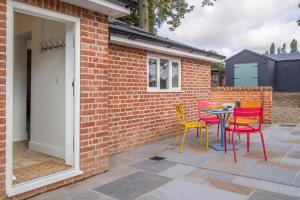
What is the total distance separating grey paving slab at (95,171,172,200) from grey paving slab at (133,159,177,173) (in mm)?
267

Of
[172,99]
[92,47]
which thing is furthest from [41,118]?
[172,99]

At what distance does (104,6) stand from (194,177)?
2995mm

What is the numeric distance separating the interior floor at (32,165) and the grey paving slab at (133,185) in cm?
86

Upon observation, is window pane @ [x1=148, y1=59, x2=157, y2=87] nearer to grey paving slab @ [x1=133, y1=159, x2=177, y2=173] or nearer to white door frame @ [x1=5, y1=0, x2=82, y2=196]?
grey paving slab @ [x1=133, y1=159, x2=177, y2=173]

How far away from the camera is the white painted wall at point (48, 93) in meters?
4.71

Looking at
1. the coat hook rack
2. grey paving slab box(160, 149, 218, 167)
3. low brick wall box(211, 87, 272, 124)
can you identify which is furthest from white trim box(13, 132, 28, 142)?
low brick wall box(211, 87, 272, 124)

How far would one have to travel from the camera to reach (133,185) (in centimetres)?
374

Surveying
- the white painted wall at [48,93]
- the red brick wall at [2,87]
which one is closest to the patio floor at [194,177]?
the red brick wall at [2,87]

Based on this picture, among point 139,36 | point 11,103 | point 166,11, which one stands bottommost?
point 11,103

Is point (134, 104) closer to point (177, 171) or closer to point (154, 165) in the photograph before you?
point (154, 165)

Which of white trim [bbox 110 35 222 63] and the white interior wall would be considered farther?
white trim [bbox 110 35 222 63]

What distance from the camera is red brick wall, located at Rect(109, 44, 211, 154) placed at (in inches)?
220

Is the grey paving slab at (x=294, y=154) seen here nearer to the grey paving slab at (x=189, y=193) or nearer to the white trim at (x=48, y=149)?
the grey paving slab at (x=189, y=193)

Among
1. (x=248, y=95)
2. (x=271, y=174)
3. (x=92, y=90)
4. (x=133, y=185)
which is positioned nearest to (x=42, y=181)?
(x=133, y=185)
